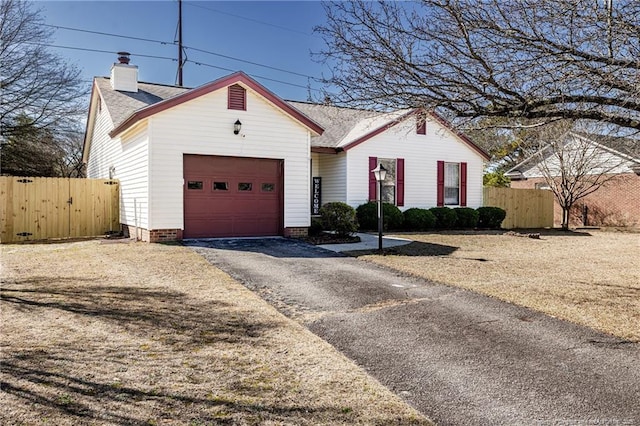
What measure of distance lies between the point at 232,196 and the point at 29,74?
14072 mm

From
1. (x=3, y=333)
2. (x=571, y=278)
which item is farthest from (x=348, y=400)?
(x=571, y=278)

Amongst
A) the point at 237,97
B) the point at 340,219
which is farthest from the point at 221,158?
the point at 340,219

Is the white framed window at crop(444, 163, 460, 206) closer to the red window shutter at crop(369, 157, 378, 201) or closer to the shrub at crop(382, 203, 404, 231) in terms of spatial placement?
the shrub at crop(382, 203, 404, 231)

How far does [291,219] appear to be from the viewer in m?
13.5

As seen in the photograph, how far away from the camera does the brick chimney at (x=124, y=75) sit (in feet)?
54.1

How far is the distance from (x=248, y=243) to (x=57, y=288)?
5.58 m

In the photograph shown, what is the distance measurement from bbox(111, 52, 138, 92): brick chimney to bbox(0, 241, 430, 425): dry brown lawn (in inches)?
451

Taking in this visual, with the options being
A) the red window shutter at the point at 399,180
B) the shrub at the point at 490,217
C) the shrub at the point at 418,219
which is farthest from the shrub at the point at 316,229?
the shrub at the point at 490,217

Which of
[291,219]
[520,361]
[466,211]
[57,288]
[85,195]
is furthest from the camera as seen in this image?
[466,211]

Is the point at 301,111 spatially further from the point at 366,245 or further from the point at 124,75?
the point at 124,75

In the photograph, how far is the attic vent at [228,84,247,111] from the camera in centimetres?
1262

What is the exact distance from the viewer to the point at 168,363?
3918mm

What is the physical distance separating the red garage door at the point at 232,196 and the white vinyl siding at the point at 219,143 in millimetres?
254

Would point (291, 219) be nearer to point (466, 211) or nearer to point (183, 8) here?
point (466, 211)
